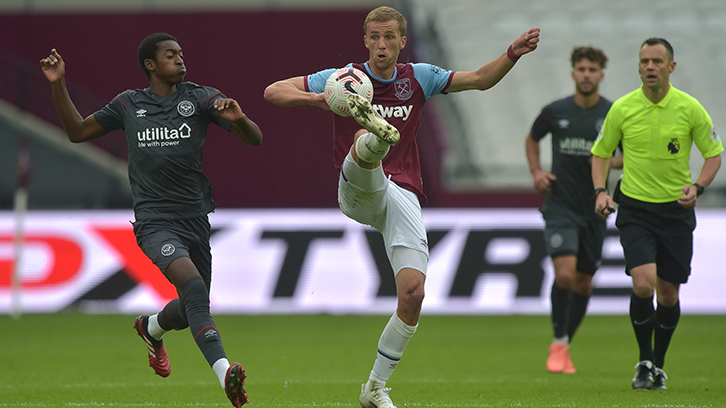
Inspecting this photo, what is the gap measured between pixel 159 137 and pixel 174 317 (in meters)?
1.13

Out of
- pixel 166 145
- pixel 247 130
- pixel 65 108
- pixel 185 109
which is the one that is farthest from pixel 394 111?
pixel 65 108

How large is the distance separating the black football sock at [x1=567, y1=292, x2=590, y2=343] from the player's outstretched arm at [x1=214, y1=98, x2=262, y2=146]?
3551mm

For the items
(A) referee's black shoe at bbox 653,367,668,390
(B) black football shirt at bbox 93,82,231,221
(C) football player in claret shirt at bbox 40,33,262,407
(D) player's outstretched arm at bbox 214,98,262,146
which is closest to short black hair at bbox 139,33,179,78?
(C) football player in claret shirt at bbox 40,33,262,407

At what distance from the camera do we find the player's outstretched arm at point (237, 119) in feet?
16.0

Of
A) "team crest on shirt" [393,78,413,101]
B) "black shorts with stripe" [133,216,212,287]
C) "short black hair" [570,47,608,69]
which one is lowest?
"black shorts with stripe" [133,216,212,287]

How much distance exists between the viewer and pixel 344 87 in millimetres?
4699

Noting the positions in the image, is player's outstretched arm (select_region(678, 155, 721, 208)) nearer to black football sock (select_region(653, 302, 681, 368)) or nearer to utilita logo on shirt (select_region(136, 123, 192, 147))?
black football sock (select_region(653, 302, 681, 368))

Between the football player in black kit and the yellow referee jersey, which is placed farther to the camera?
the football player in black kit

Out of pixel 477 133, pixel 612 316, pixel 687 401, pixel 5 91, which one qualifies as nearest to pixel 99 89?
pixel 5 91

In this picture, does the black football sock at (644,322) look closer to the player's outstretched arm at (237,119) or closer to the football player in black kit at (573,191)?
the football player in black kit at (573,191)

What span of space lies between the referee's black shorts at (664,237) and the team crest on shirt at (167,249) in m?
2.91

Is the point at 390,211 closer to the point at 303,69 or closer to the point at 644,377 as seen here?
the point at 644,377

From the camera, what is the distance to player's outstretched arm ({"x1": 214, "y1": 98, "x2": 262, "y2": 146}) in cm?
488

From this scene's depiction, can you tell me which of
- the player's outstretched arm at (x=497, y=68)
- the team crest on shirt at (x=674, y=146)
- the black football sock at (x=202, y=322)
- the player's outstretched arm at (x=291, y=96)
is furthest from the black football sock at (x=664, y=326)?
the black football sock at (x=202, y=322)
